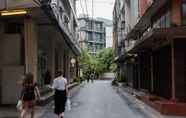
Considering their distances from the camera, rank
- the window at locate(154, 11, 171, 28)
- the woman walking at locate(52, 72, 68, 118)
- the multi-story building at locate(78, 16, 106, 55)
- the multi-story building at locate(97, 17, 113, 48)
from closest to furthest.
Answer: the woman walking at locate(52, 72, 68, 118), the window at locate(154, 11, 171, 28), the multi-story building at locate(78, 16, 106, 55), the multi-story building at locate(97, 17, 113, 48)

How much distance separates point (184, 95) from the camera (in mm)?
20766

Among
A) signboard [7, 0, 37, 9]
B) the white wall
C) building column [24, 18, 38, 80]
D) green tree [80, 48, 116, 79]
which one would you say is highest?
the white wall

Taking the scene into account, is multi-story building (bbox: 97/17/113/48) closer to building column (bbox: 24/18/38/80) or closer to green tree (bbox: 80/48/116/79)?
green tree (bbox: 80/48/116/79)

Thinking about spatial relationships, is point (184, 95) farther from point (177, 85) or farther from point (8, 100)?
point (8, 100)

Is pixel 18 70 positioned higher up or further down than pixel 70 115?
higher up

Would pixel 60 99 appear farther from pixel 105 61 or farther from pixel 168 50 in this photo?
pixel 105 61

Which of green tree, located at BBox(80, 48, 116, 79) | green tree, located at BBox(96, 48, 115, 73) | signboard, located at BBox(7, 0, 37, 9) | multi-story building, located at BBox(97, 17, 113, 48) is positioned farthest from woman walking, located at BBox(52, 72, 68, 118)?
multi-story building, located at BBox(97, 17, 113, 48)

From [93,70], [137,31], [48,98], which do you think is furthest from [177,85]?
[93,70]

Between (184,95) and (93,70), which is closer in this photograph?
(184,95)

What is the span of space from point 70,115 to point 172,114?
3.99 meters

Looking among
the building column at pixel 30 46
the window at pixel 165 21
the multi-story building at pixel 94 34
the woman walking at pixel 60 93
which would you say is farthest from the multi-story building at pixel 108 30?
the woman walking at pixel 60 93

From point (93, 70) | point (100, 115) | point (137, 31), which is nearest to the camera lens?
point (100, 115)

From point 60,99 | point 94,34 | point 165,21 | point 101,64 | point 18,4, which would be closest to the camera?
point 60,99

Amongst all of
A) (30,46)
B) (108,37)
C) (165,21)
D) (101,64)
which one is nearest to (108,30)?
(108,37)
